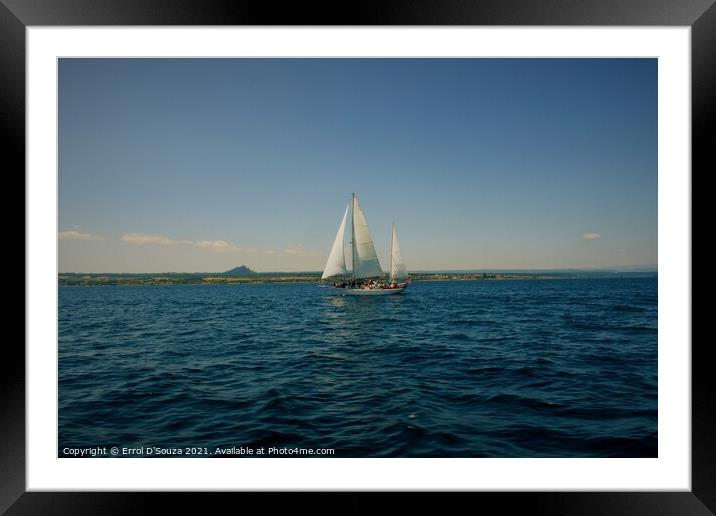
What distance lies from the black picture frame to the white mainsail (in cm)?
2561

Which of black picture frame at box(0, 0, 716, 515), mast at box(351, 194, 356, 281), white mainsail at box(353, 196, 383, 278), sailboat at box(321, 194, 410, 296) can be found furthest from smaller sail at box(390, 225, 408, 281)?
black picture frame at box(0, 0, 716, 515)

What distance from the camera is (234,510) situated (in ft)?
9.05

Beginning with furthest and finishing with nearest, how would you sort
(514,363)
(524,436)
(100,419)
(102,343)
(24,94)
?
(102,343) < (514,363) < (100,419) < (524,436) < (24,94)

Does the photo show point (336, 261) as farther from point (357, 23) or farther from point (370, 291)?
point (357, 23)

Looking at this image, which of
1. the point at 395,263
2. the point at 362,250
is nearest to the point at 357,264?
the point at 362,250

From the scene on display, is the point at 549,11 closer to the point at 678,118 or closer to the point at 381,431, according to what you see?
the point at 678,118

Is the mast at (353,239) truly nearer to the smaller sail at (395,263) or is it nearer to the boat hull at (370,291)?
the boat hull at (370,291)

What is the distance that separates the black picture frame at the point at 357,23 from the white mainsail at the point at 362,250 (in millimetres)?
25611

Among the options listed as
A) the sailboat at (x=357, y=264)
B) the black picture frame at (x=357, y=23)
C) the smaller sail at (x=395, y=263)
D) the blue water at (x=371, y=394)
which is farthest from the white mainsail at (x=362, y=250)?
the black picture frame at (x=357, y=23)

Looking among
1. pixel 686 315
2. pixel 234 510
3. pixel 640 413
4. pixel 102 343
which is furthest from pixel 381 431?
pixel 102 343

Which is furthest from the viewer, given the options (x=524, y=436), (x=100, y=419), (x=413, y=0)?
(x=100, y=419)

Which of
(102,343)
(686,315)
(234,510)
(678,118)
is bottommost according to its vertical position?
(102,343)

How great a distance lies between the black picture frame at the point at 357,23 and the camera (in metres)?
2.69

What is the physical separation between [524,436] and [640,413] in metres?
2.30
